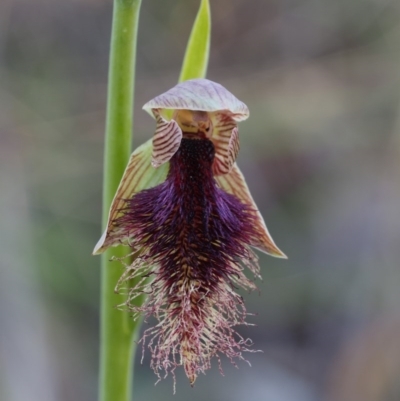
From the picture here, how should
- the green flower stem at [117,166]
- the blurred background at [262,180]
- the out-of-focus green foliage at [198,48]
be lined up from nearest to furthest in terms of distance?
the green flower stem at [117,166], the out-of-focus green foliage at [198,48], the blurred background at [262,180]

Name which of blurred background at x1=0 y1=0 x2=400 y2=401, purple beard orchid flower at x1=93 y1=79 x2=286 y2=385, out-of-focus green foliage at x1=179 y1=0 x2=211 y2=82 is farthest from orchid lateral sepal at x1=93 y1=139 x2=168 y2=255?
blurred background at x1=0 y1=0 x2=400 y2=401

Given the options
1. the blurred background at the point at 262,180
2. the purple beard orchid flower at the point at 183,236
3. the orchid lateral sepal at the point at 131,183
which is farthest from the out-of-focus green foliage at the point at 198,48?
the blurred background at the point at 262,180

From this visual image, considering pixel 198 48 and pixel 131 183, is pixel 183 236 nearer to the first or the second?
pixel 131 183

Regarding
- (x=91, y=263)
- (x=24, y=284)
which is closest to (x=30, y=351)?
(x=24, y=284)

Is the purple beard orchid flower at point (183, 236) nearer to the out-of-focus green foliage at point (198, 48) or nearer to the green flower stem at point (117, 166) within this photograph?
the green flower stem at point (117, 166)

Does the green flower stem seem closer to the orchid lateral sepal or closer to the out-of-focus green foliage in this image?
the orchid lateral sepal

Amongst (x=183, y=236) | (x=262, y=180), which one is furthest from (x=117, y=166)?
(x=262, y=180)
